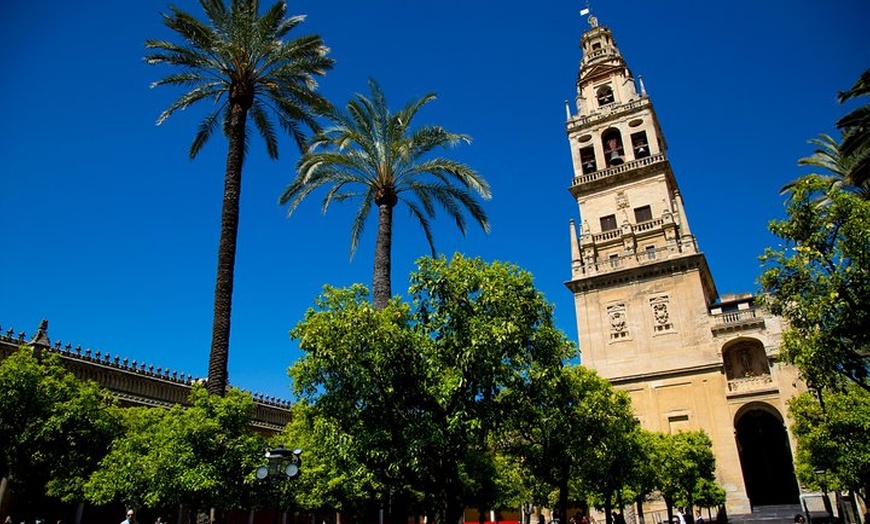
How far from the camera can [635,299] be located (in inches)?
1374

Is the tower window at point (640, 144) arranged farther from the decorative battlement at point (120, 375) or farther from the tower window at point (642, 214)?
the decorative battlement at point (120, 375)

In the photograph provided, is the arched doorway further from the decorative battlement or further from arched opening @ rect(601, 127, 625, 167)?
the decorative battlement

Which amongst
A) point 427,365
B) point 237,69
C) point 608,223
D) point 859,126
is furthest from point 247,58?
point 608,223

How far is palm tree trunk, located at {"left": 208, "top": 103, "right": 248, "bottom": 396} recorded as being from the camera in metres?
14.9

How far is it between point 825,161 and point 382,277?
20070mm

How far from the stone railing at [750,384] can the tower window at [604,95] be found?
22.4m

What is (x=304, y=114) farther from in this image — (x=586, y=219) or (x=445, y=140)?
(x=586, y=219)

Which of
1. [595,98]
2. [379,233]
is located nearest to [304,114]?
[379,233]

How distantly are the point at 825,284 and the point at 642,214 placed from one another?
83.7ft

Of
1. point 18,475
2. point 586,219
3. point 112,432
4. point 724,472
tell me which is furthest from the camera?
point 586,219

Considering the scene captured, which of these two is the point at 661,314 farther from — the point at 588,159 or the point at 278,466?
the point at 278,466

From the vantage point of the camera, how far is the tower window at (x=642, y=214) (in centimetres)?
3712

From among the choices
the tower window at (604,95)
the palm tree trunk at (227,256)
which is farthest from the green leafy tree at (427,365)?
the tower window at (604,95)

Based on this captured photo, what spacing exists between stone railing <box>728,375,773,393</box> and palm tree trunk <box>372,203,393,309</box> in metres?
23.3
